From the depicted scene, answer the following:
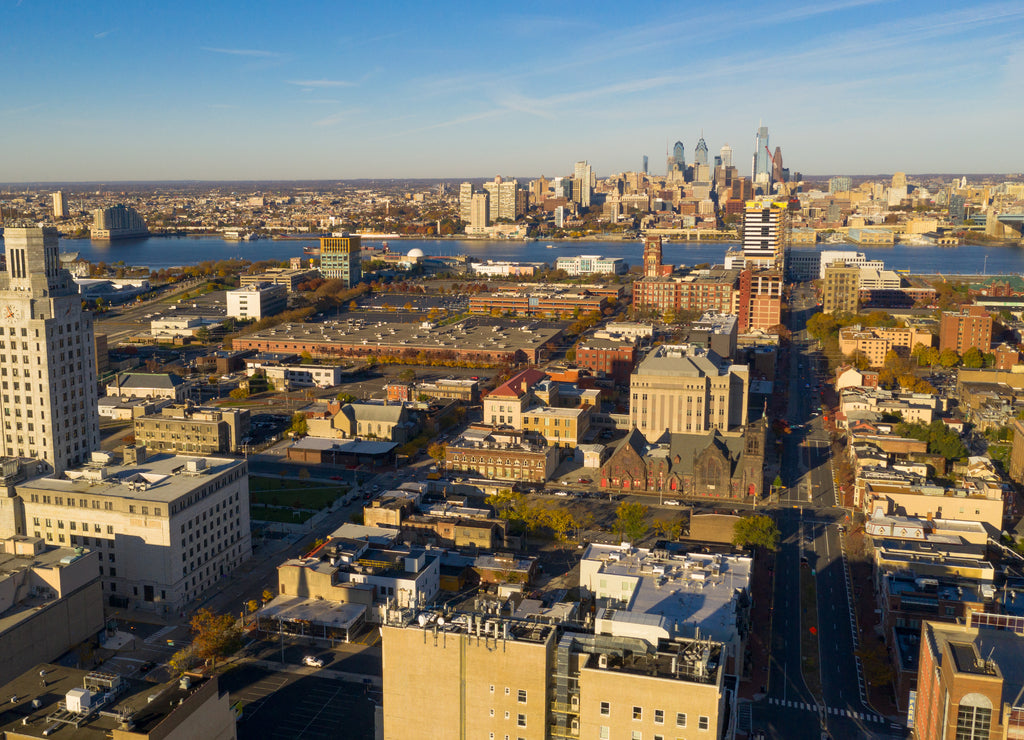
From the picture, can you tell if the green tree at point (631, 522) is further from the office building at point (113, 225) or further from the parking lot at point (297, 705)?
the office building at point (113, 225)

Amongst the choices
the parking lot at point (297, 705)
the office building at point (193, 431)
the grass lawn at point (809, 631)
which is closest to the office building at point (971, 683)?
the grass lawn at point (809, 631)

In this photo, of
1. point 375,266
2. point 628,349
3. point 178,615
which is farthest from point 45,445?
point 375,266

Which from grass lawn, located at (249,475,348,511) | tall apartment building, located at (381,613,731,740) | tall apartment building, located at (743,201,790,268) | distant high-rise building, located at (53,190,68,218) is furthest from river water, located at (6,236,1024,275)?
tall apartment building, located at (381,613,731,740)

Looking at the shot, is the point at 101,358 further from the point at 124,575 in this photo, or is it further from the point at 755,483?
the point at 755,483

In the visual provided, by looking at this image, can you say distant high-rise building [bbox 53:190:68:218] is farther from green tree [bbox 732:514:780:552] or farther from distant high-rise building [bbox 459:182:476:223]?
green tree [bbox 732:514:780:552]

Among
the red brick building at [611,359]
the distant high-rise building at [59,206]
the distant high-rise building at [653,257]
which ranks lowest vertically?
the red brick building at [611,359]

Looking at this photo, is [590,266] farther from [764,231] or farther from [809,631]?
[809,631]
